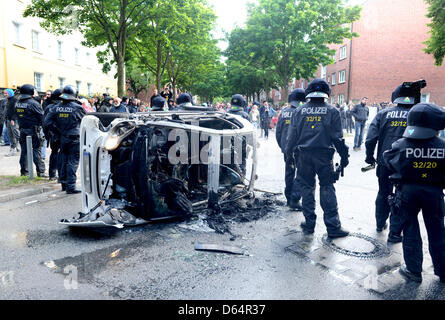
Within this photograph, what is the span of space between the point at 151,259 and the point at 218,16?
2134cm

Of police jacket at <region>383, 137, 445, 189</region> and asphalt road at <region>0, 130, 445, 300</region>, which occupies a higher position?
police jacket at <region>383, 137, 445, 189</region>

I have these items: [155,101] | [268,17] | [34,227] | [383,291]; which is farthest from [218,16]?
[383,291]

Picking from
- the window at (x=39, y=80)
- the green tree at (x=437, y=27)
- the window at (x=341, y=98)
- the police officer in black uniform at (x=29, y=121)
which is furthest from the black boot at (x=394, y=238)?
the window at (x=341, y=98)

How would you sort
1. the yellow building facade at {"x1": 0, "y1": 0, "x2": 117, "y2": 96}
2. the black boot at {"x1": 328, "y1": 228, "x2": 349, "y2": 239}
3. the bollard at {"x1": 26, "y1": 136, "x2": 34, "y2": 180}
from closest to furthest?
the black boot at {"x1": 328, "y1": 228, "x2": 349, "y2": 239}
the bollard at {"x1": 26, "y1": 136, "x2": 34, "y2": 180}
the yellow building facade at {"x1": 0, "y1": 0, "x2": 117, "y2": 96}

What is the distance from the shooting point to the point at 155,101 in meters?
9.38

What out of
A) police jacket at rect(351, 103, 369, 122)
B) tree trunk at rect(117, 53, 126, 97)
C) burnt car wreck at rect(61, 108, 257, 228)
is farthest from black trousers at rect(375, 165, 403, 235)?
tree trunk at rect(117, 53, 126, 97)

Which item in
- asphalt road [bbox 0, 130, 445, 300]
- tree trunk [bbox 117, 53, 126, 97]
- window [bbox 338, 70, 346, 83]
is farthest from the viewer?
window [bbox 338, 70, 346, 83]

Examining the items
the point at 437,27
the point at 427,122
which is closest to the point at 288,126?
the point at 427,122

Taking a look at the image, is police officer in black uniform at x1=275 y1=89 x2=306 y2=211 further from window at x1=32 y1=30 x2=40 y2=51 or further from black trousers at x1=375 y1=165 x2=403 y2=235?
window at x1=32 y1=30 x2=40 y2=51

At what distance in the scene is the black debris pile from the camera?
4.87 m

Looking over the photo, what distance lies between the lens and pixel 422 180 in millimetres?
3230

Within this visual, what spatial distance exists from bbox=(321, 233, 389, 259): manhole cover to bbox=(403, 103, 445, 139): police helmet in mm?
1496

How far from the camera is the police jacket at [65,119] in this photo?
6492 millimetres
